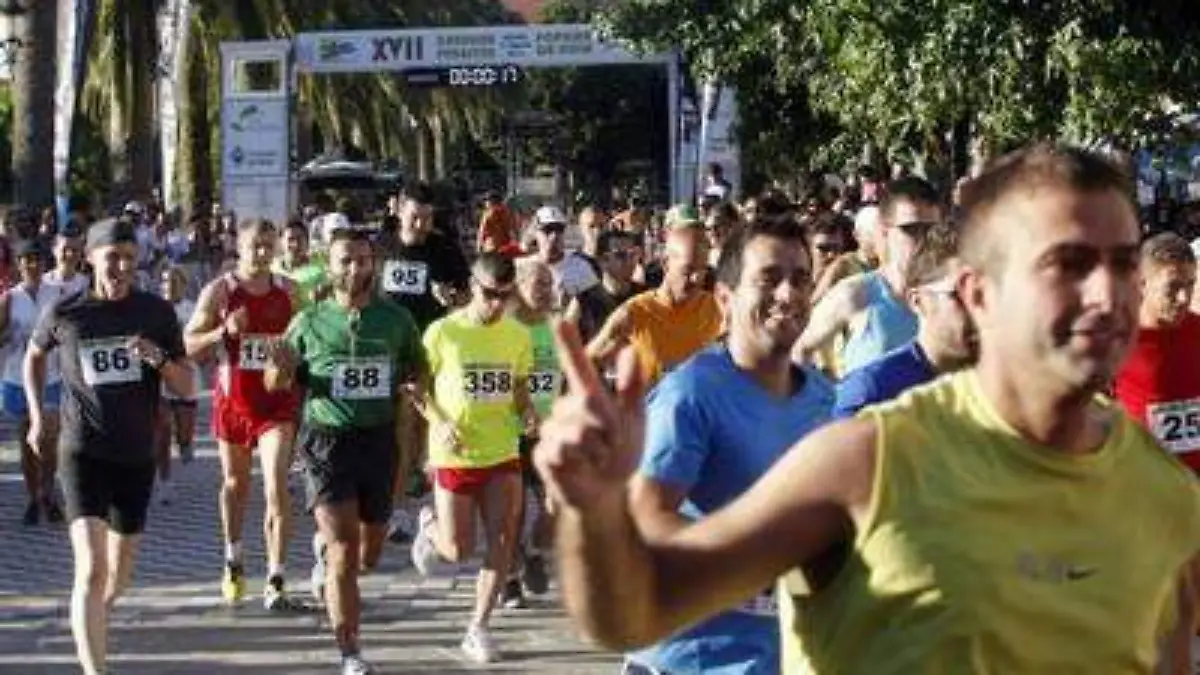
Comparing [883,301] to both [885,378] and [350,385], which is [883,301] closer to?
[885,378]

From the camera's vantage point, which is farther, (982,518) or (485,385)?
(485,385)

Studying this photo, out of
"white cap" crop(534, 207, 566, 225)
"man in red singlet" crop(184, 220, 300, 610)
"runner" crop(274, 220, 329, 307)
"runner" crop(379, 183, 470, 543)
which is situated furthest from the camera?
"white cap" crop(534, 207, 566, 225)

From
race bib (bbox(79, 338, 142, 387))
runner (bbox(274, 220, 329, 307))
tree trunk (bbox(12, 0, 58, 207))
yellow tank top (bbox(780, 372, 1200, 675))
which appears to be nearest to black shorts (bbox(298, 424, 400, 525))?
race bib (bbox(79, 338, 142, 387))

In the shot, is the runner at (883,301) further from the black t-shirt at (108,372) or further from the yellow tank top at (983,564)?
the yellow tank top at (983,564)

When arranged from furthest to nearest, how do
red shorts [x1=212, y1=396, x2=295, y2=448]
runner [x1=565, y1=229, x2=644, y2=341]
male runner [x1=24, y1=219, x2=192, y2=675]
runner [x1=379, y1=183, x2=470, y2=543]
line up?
runner [x1=379, y1=183, x2=470, y2=543]
runner [x1=565, y1=229, x2=644, y2=341]
red shorts [x1=212, y1=396, x2=295, y2=448]
male runner [x1=24, y1=219, x2=192, y2=675]

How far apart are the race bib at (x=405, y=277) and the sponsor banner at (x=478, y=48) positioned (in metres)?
16.9

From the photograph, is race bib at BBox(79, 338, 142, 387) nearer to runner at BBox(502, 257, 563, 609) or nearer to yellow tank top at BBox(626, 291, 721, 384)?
runner at BBox(502, 257, 563, 609)

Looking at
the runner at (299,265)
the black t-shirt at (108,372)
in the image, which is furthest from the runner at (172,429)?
the black t-shirt at (108,372)

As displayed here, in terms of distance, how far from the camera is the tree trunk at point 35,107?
76.7 feet

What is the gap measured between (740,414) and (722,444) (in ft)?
0.37

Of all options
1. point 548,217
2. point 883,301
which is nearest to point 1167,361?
point 883,301

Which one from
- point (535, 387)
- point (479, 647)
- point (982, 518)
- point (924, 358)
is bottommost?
point (479, 647)

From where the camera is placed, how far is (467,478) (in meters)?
9.17

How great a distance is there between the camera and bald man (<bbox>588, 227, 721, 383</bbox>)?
881 cm
